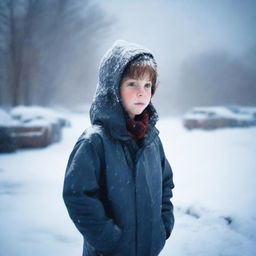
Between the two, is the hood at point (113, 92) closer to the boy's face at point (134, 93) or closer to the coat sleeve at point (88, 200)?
the boy's face at point (134, 93)

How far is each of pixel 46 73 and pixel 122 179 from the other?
2102 cm

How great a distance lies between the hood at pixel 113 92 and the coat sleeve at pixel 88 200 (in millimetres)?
142

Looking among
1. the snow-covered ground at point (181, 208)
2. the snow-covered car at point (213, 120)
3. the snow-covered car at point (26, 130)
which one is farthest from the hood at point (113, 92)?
the snow-covered car at point (213, 120)

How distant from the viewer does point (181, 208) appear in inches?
141

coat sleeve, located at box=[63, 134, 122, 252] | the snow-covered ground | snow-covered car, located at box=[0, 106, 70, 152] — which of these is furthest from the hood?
snow-covered car, located at box=[0, 106, 70, 152]

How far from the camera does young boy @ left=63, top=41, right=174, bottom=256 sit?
4.20 ft

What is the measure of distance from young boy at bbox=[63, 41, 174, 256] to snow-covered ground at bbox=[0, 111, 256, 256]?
1.48 m

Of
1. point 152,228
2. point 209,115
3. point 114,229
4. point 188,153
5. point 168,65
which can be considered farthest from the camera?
point 168,65

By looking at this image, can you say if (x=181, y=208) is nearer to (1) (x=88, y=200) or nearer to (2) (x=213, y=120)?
(1) (x=88, y=200)

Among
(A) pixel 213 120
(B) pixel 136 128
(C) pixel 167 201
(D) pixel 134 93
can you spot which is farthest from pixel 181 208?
(A) pixel 213 120

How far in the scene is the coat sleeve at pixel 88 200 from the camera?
4.12 feet

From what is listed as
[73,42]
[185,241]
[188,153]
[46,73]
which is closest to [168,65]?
[73,42]

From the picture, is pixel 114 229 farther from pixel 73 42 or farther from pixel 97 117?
pixel 73 42

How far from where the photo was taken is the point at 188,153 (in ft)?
22.5
